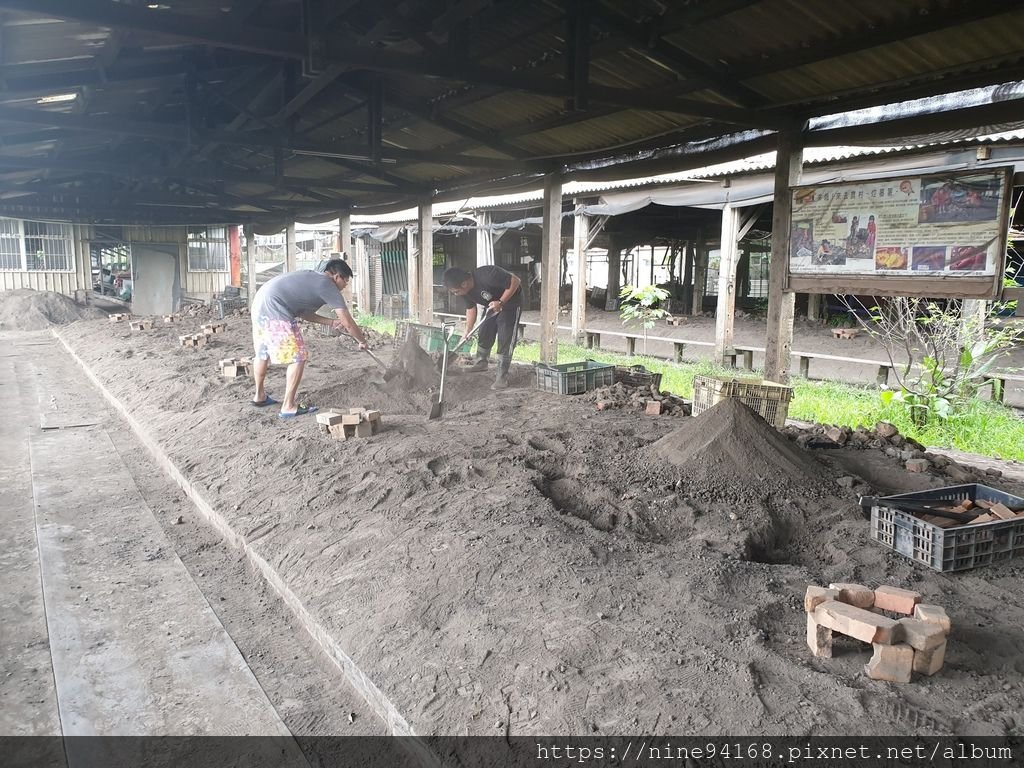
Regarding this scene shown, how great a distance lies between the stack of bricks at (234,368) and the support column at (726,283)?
24.5 ft

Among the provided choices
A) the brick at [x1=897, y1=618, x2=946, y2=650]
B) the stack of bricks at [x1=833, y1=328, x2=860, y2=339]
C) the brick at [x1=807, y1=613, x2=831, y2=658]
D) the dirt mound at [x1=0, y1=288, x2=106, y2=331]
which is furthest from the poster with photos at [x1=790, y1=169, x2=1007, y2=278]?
the dirt mound at [x1=0, y1=288, x2=106, y2=331]

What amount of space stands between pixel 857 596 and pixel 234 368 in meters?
7.34

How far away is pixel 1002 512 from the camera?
11.3 ft

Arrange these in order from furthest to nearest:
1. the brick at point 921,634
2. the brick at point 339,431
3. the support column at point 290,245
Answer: the support column at point 290,245 → the brick at point 339,431 → the brick at point 921,634

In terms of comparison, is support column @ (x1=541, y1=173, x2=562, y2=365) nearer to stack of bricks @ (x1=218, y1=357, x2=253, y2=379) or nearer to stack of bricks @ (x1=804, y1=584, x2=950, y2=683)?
stack of bricks @ (x1=218, y1=357, x2=253, y2=379)

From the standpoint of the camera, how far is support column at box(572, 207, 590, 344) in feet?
47.1

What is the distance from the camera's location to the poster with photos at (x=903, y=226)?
5.10 m

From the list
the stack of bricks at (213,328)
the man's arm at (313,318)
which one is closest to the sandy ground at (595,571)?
the man's arm at (313,318)

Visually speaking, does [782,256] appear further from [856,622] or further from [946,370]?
[856,622]

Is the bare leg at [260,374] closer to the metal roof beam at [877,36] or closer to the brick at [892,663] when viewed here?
the metal roof beam at [877,36]

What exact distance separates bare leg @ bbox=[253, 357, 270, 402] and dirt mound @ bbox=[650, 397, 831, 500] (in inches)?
156

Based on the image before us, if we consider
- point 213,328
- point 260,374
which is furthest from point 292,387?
point 213,328

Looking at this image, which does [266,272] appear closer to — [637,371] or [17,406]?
[17,406]

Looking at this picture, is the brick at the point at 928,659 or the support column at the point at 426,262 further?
the support column at the point at 426,262
